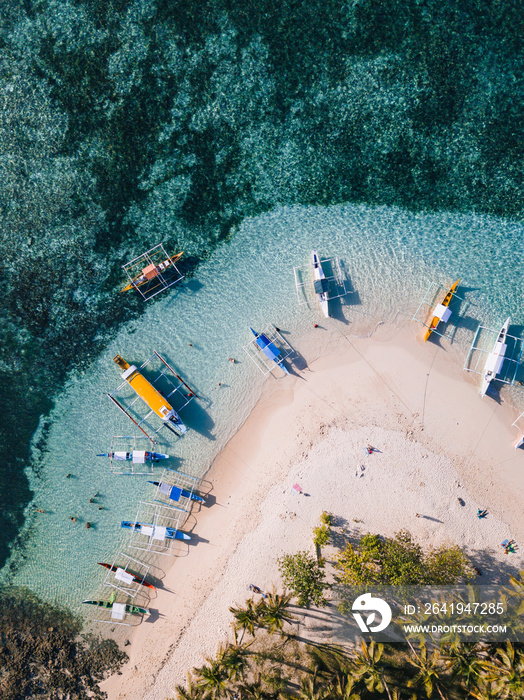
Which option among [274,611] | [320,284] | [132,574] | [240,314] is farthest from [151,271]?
[274,611]

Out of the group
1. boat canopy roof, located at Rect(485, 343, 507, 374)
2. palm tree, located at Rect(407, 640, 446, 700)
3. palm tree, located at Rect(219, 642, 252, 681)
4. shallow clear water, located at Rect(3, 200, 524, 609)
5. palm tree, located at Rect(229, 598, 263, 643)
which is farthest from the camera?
shallow clear water, located at Rect(3, 200, 524, 609)

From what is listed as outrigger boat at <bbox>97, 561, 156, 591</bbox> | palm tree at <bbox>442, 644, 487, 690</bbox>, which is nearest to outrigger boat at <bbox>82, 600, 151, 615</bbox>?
outrigger boat at <bbox>97, 561, 156, 591</bbox>

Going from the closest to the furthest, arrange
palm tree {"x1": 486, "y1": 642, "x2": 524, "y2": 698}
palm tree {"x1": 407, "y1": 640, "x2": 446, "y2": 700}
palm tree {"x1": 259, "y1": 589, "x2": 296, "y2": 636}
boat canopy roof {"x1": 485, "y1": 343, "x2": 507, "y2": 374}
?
palm tree {"x1": 486, "y1": 642, "x2": 524, "y2": 698} < palm tree {"x1": 407, "y1": 640, "x2": 446, "y2": 700} < palm tree {"x1": 259, "y1": 589, "x2": 296, "y2": 636} < boat canopy roof {"x1": 485, "y1": 343, "x2": 507, "y2": 374}

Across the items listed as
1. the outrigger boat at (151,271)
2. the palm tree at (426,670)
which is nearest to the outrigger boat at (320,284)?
the outrigger boat at (151,271)

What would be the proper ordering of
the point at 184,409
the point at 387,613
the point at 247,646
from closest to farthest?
the point at 247,646
the point at 387,613
the point at 184,409

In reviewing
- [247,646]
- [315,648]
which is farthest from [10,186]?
[315,648]

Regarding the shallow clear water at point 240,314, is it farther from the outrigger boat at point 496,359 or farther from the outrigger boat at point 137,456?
the outrigger boat at point 496,359

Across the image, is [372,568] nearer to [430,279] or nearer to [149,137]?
[430,279]

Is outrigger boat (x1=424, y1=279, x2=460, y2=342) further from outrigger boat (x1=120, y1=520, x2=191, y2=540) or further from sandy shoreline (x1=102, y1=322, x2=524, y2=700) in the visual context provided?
outrigger boat (x1=120, y1=520, x2=191, y2=540)
